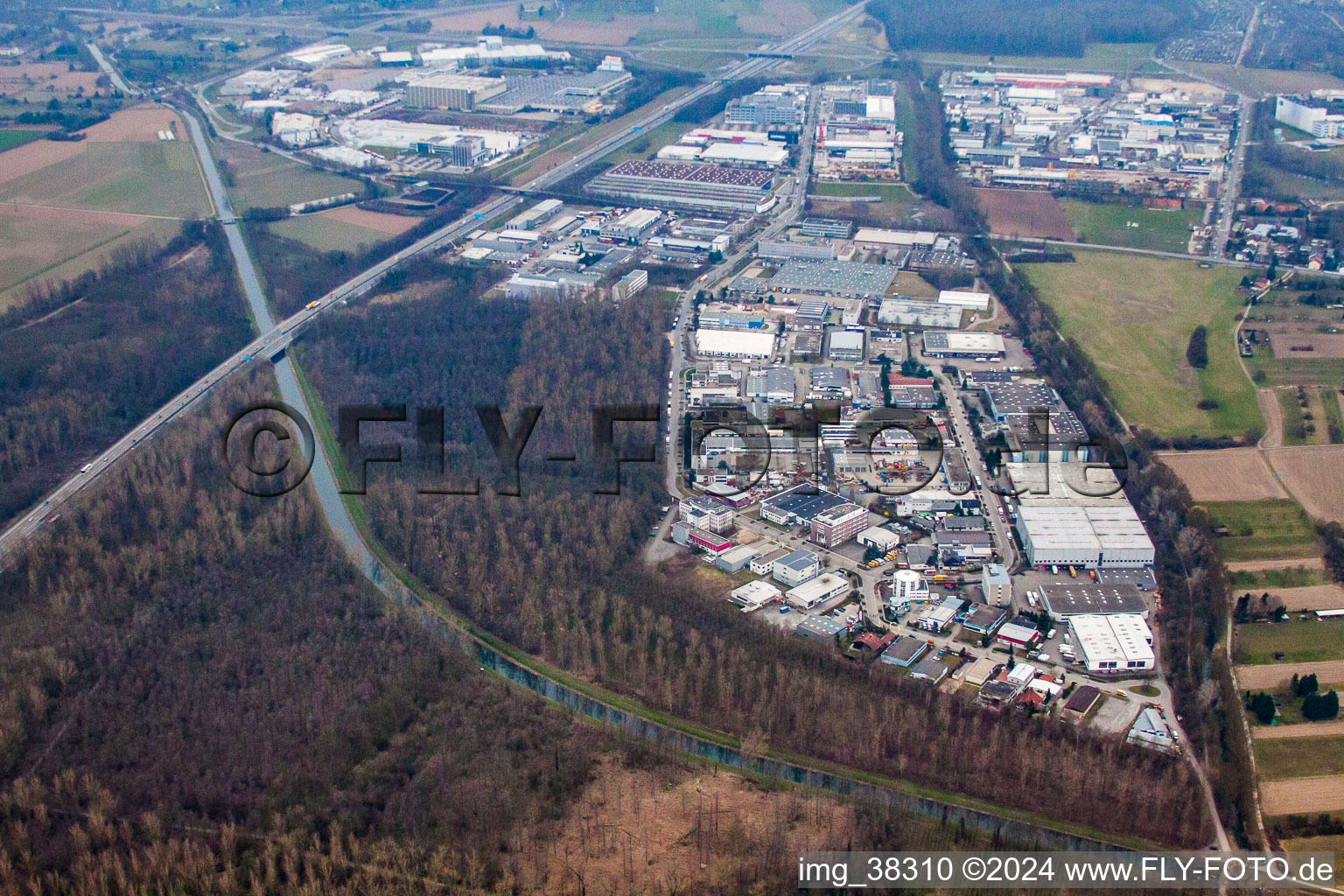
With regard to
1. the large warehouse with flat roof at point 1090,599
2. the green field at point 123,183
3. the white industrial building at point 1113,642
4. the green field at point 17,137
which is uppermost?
the green field at point 17,137

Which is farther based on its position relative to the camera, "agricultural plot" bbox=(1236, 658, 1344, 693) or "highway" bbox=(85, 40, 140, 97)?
"highway" bbox=(85, 40, 140, 97)

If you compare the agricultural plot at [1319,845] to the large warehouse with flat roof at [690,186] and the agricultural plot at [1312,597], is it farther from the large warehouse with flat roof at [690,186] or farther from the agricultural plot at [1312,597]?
the large warehouse with flat roof at [690,186]

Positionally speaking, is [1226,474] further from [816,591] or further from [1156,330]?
[816,591]

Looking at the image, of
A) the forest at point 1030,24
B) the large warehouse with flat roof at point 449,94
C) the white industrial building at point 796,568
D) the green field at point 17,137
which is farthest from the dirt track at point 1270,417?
the green field at point 17,137

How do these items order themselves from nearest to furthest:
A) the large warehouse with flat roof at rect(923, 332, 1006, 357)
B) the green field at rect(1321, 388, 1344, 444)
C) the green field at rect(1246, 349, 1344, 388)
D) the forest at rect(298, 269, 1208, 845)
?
1. the forest at rect(298, 269, 1208, 845)
2. the green field at rect(1321, 388, 1344, 444)
3. the green field at rect(1246, 349, 1344, 388)
4. the large warehouse with flat roof at rect(923, 332, 1006, 357)

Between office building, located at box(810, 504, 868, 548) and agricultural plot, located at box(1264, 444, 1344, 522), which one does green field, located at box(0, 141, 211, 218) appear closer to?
office building, located at box(810, 504, 868, 548)

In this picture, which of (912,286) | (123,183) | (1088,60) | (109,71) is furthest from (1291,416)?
(109,71)

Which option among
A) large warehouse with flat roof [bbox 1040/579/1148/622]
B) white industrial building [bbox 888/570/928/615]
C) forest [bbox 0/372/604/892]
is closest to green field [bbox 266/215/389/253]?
forest [bbox 0/372/604/892]
